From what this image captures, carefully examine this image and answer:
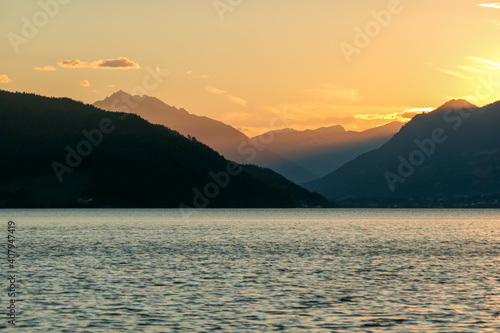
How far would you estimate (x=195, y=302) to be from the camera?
199 feet

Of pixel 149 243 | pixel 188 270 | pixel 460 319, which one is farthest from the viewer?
pixel 149 243

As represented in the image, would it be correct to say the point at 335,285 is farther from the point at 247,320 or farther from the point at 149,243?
the point at 149,243

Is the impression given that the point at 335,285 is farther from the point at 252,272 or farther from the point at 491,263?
the point at 491,263

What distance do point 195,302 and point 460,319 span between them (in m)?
22.1

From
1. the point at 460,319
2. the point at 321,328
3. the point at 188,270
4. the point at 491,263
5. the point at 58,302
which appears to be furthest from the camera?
the point at 491,263

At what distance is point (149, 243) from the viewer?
14012cm

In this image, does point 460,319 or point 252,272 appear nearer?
point 460,319

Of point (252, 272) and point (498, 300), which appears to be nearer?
point (498, 300)

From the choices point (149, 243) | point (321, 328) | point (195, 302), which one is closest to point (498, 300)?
point (321, 328)

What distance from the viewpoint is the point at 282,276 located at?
265 ft

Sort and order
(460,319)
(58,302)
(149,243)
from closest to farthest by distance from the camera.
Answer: (460,319) → (58,302) → (149,243)

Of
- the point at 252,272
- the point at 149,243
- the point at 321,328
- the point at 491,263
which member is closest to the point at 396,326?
the point at 321,328

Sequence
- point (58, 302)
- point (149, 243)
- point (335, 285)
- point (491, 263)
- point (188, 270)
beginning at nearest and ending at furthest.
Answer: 1. point (58, 302)
2. point (335, 285)
3. point (188, 270)
4. point (491, 263)
5. point (149, 243)

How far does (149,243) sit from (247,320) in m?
90.2
